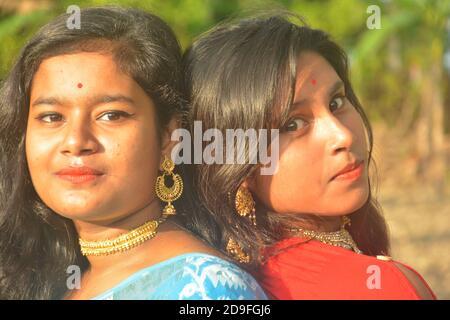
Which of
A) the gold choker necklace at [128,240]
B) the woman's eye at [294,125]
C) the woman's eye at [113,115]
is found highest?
the woman's eye at [113,115]

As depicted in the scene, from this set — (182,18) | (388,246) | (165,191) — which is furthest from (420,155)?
(165,191)

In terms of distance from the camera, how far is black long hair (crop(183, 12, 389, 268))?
1745 mm

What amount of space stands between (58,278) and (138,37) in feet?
2.26

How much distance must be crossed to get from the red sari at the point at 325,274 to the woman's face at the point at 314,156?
104mm

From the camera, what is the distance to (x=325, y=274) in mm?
1742

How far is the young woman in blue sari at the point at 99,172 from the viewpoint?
1.65m

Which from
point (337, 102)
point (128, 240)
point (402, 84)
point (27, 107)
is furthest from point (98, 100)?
point (402, 84)

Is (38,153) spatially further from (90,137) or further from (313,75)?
(313,75)

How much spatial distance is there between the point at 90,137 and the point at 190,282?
1.35ft

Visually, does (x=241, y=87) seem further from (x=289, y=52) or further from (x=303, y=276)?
(x=303, y=276)

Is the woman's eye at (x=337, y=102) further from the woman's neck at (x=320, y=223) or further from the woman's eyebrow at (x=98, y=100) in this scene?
the woman's eyebrow at (x=98, y=100)

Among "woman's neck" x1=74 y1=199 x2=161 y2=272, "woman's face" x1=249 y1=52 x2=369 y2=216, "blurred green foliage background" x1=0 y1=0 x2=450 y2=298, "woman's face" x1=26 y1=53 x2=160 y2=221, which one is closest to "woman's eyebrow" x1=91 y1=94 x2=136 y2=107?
"woman's face" x1=26 y1=53 x2=160 y2=221

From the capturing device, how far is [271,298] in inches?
68.7

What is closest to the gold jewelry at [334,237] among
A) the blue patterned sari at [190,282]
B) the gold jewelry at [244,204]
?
the gold jewelry at [244,204]
